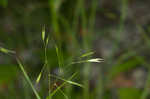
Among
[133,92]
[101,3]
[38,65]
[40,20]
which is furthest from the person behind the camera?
[101,3]

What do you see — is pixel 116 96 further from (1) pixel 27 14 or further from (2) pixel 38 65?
(1) pixel 27 14

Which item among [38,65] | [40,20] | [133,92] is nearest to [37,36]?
[40,20]

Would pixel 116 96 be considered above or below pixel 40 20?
below

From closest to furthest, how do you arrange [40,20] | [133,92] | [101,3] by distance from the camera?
1. [133,92]
2. [40,20]
3. [101,3]

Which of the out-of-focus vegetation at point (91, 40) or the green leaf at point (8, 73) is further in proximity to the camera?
the out-of-focus vegetation at point (91, 40)

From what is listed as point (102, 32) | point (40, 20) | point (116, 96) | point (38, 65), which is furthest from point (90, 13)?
point (116, 96)

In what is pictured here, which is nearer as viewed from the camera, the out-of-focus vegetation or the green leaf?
the green leaf

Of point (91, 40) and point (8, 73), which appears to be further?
point (91, 40)

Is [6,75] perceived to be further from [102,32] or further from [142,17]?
[142,17]

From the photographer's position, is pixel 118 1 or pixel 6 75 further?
pixel 118 1

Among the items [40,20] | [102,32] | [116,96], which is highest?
[40,20]
